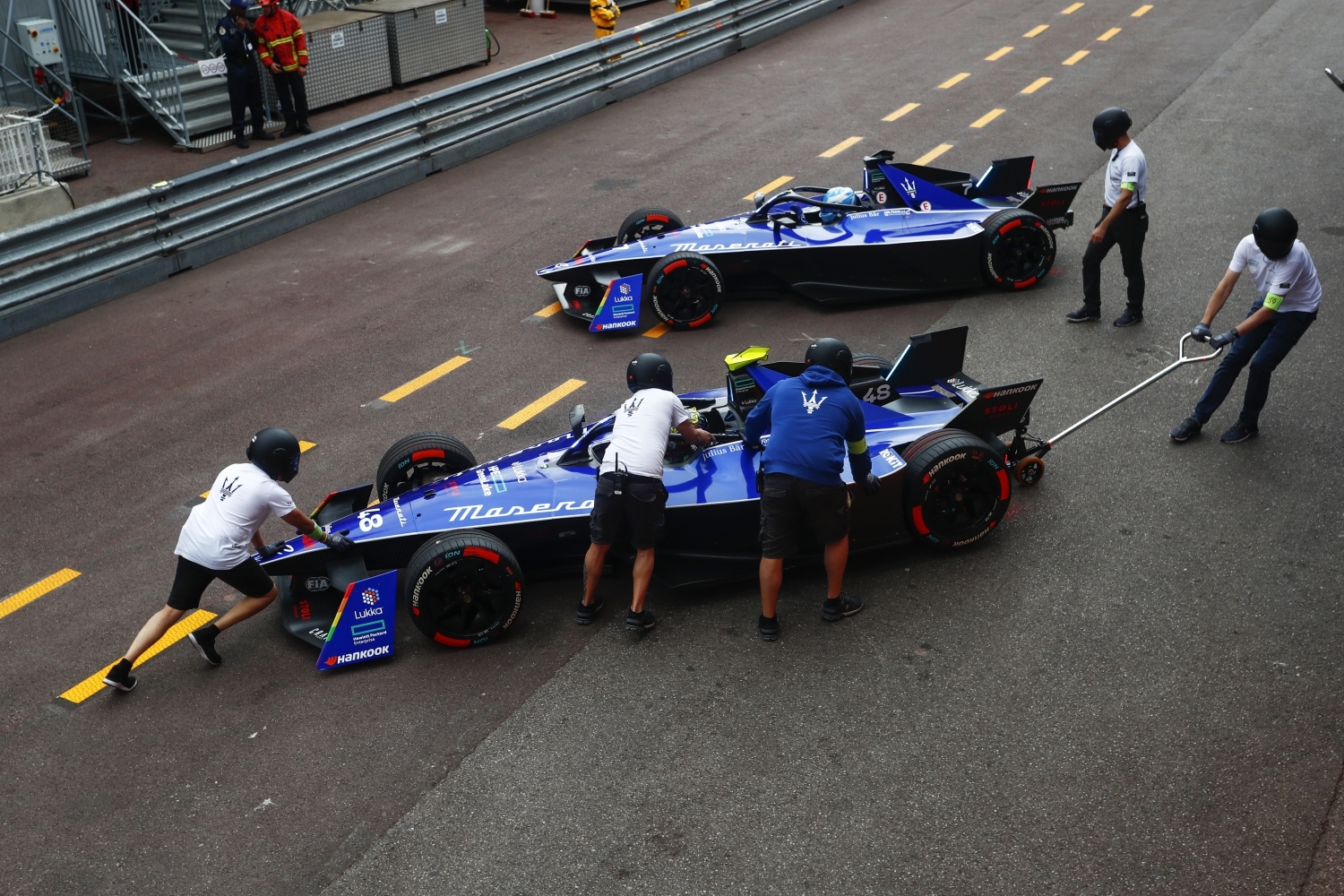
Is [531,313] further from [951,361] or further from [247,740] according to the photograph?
[247,740]

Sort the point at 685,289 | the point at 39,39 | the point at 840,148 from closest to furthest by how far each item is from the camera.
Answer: the point at 685,289, the point at 39,39, the point at 840,148

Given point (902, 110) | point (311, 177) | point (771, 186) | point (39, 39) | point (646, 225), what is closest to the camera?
point (646, 225)

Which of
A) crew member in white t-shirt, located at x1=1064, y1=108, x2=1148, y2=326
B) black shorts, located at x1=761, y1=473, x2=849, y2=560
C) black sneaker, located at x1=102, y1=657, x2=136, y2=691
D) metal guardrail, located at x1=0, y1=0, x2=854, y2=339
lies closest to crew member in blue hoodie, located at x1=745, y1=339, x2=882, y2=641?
black shorts, located at x1=761, y1=473, x2=849, y2=560

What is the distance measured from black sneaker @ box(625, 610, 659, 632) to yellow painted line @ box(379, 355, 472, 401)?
12.2ft

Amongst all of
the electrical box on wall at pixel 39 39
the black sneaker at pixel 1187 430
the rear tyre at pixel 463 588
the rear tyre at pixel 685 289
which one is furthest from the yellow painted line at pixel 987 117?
the electrical box on wall at pixel 39 39

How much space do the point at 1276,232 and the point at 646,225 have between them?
5595 millimetres

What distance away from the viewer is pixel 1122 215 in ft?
32.4

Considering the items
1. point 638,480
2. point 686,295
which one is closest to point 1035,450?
point 638,480

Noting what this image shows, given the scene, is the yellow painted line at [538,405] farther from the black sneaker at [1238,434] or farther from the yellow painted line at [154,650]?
the black sneaker at [1238,434]

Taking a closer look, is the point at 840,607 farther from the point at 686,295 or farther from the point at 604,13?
the point at 604,13

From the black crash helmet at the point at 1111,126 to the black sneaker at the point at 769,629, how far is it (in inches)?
210

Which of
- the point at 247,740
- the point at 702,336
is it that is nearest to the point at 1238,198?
the point at 702,336

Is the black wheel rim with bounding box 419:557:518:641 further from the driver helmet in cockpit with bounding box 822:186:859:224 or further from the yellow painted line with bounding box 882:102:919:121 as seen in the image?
the yellow painted line with bounding box 882:102:919:121

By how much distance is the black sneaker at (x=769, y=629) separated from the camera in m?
6.73
